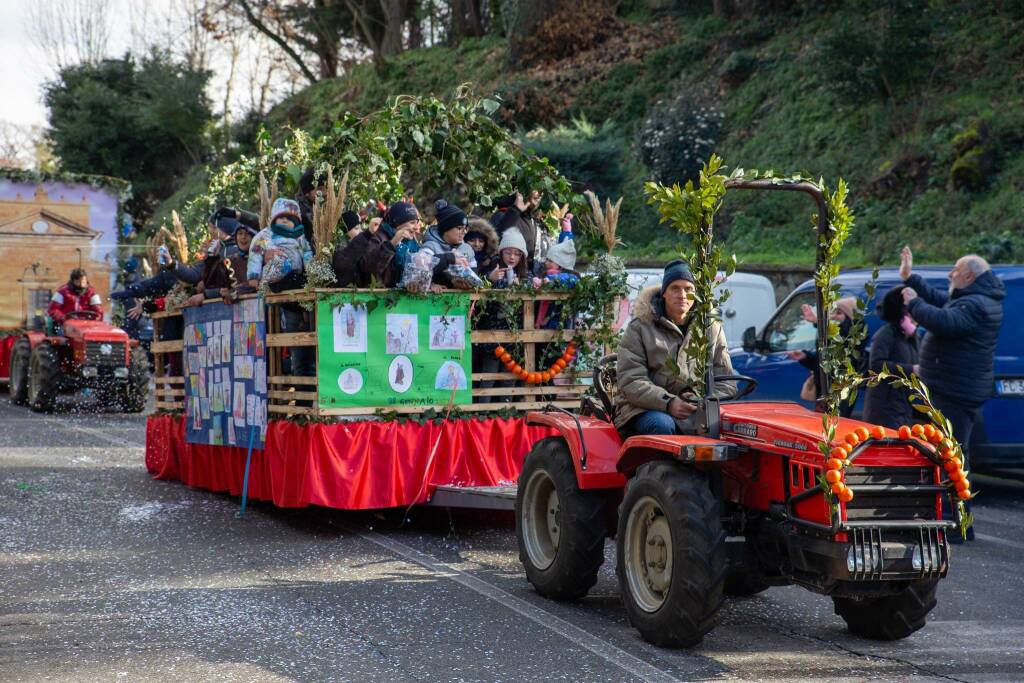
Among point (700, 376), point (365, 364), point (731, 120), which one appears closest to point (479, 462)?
point (365, 364)

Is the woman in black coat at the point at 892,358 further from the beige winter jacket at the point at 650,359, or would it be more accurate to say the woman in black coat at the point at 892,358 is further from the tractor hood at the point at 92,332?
the tractor hood at the point at 92,332

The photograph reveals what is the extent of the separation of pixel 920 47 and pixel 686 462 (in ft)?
59.0

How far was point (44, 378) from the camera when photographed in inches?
733

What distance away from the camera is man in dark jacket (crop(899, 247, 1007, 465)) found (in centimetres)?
958

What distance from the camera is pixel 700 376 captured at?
6.22 meters

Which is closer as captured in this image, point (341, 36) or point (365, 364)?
point (365, 364)

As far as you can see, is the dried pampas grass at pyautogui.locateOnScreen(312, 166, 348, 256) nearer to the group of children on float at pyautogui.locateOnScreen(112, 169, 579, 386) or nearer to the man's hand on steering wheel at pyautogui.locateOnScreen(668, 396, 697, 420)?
Result: the group of children on float at pyautogui.locateOnScreen(112, 169, 579, 386)

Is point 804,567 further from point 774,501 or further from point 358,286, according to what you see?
point 358,286

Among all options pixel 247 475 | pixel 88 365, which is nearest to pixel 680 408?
pixel 247 475

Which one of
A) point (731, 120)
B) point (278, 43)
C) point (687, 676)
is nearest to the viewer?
point (687, 676)

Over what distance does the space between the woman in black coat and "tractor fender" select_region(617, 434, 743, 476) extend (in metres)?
3.81

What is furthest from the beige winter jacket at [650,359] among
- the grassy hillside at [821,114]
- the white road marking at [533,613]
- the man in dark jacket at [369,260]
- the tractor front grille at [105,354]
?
the tractor front grille at [105,354]

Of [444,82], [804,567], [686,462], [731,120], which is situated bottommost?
[804,567]

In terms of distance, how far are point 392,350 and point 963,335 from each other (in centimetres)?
431
